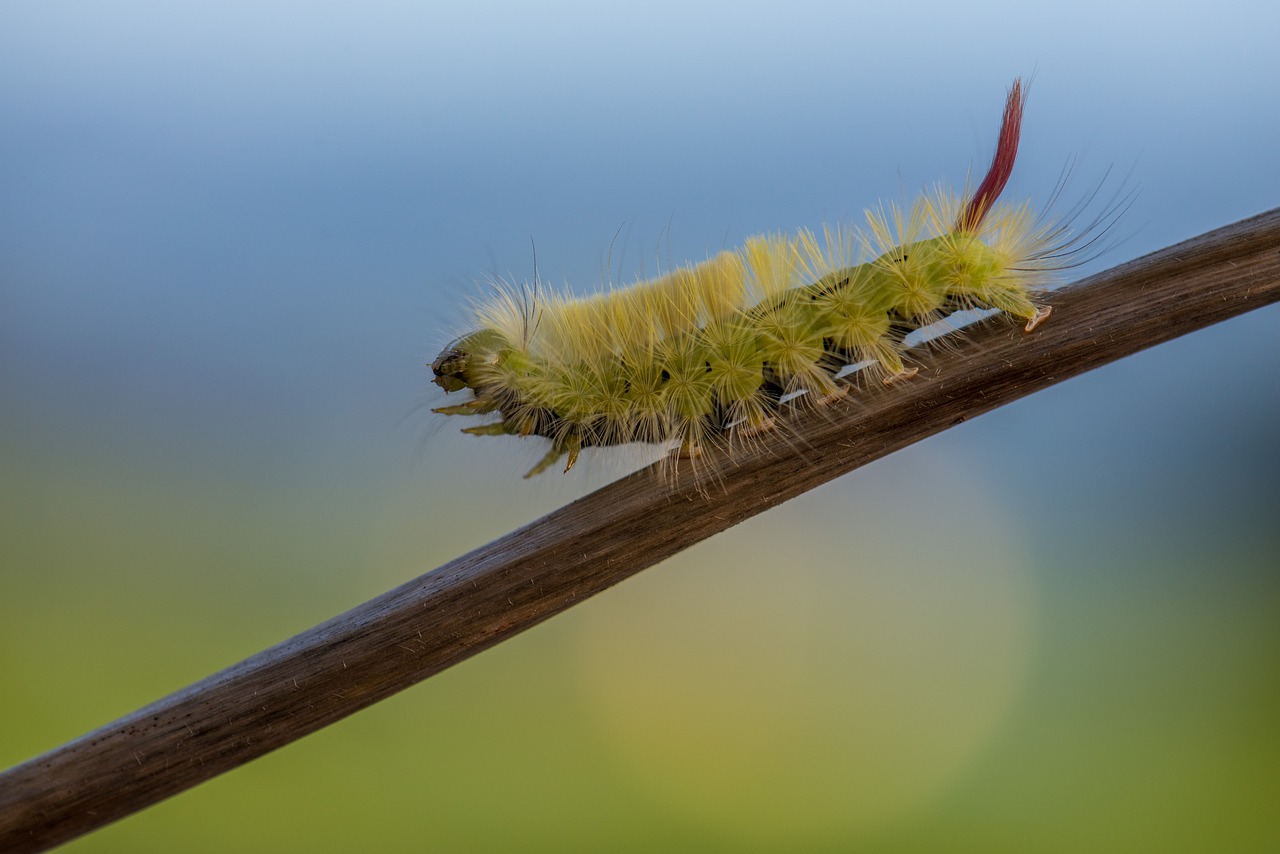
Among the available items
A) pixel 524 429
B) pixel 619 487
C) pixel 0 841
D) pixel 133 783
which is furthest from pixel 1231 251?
pixel 0 841

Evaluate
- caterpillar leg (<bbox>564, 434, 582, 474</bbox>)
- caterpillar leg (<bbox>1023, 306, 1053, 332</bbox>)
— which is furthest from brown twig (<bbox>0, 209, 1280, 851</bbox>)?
caterpillar leg (<bbox>564, 434, 582, 474</bbox>)

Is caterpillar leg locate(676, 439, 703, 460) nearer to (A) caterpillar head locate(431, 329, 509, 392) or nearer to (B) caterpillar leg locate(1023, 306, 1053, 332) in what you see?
(A) caterpillar head locate(431, 329, 509, 392)

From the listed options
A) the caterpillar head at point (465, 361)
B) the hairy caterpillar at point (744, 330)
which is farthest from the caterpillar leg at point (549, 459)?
the caterpillar head at point (465, 361)

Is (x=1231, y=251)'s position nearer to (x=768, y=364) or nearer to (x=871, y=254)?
(x=871, y=254)

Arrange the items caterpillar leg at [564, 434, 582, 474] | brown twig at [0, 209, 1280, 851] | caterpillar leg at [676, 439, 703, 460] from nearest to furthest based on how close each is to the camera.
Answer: brown twig at [0, 209, 1280, 851] → caterpillar leg at [676, 439, 703, 460] → caterpillar leg at [564, 434, 582, 474]

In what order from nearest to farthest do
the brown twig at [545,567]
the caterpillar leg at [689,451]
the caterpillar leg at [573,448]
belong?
1. the brown twig at [545,567]
2. the caterpillar leg at [689,451]
3. the caterpillar leg at [573,448]

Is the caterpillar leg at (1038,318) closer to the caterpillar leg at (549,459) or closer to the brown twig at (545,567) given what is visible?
the brown twig at (545,567)
